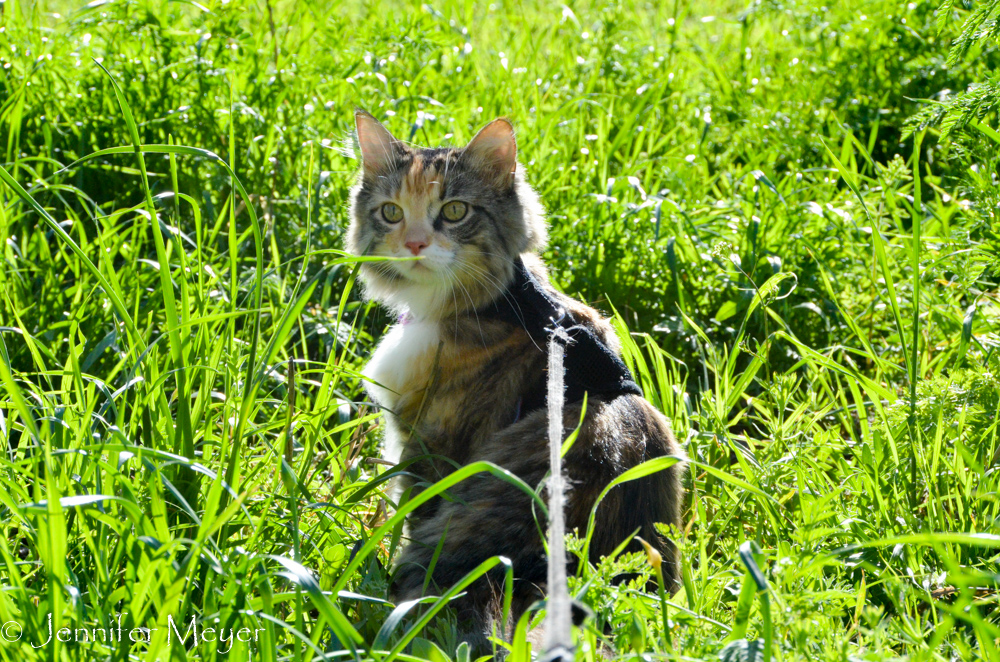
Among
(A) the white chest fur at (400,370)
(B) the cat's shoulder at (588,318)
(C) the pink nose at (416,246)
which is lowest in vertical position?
(A) the white chest fur at (400,370)

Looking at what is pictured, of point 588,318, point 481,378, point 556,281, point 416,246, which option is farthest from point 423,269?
point 556,281

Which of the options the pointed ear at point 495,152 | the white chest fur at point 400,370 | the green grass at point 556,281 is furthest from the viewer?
the pointed ear at point 495,152

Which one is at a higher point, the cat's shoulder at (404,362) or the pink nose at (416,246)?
the pink nose at (416,246)

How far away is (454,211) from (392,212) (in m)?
0.20

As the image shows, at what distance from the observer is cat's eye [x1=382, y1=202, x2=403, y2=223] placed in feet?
7.86

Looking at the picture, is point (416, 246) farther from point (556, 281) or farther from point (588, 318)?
point (556, 281)

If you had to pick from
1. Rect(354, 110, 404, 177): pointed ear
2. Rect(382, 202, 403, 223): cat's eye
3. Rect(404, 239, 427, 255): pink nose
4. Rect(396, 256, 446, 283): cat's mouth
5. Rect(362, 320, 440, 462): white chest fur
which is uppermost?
Rect(354, 110, 404, 177): pointed ear

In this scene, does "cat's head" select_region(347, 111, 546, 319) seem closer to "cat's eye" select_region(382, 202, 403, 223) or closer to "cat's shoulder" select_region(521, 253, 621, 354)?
"cat's eye" select_region(382, 202, 403, 223)

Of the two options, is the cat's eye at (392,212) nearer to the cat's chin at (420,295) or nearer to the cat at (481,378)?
the cat at (481,378)

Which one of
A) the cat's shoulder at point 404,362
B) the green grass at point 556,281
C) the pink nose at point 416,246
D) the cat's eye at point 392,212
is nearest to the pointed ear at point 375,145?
the cat's eye at point 392,212

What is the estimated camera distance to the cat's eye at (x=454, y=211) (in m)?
2.38

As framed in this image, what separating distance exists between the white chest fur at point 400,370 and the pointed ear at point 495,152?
1.72ft

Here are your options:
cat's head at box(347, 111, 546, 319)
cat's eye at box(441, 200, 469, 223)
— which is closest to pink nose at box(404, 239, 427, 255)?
cat's head at box(347, 111, 546, 319)

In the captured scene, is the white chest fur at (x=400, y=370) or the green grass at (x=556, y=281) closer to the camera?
the green grass at (x=556, y=281)
